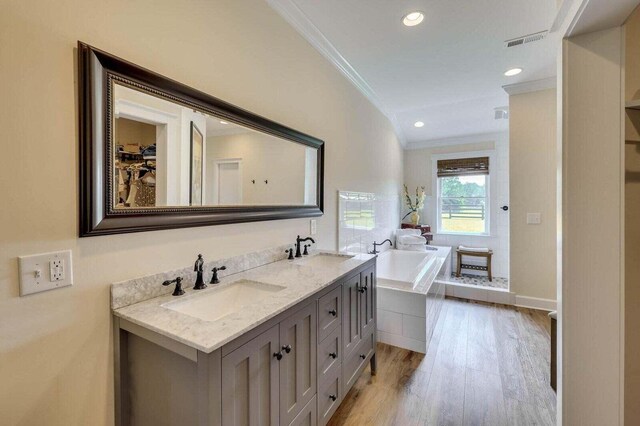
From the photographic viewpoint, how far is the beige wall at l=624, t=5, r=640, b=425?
1243 millimetres

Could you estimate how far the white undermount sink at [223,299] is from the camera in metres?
1.20

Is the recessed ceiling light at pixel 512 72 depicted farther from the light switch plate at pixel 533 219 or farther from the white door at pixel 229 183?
the white door at pixel 229 183

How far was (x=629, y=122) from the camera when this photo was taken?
1.24 m

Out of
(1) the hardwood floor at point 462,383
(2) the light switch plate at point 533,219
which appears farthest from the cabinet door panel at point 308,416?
(2) the light switch plate at point 533,219

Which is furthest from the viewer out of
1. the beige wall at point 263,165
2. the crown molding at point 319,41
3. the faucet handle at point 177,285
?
the crown molding at point 319,41

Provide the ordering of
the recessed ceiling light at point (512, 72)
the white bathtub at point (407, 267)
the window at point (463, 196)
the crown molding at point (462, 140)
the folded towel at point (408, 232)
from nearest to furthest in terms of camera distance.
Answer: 1. the white bathtub at point (407, 267)
2. the recessed ceiling light at point (512, 72)
3. the folded towel at point (408, 232)
4. the crown molding at point (462, 140)
5. the window at point (463, 196)

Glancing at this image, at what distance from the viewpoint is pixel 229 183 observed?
155cm

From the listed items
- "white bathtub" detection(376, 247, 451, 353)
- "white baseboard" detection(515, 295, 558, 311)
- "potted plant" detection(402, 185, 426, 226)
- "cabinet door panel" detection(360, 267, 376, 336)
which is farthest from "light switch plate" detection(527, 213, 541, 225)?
"cabinet door panel" detection(360, 267, 376, 336)

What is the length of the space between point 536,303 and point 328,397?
10.8ft

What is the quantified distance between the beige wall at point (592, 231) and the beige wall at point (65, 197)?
1745 millimetres

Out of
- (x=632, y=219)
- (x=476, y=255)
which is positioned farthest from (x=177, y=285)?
(x=476, y=255)

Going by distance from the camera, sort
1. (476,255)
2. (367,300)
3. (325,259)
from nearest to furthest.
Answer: (367,300) < (325,259) < (476,255)

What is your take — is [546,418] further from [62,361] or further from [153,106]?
[153,106]

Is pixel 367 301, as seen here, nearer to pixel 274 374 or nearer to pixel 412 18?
Result: pixel 274 374
